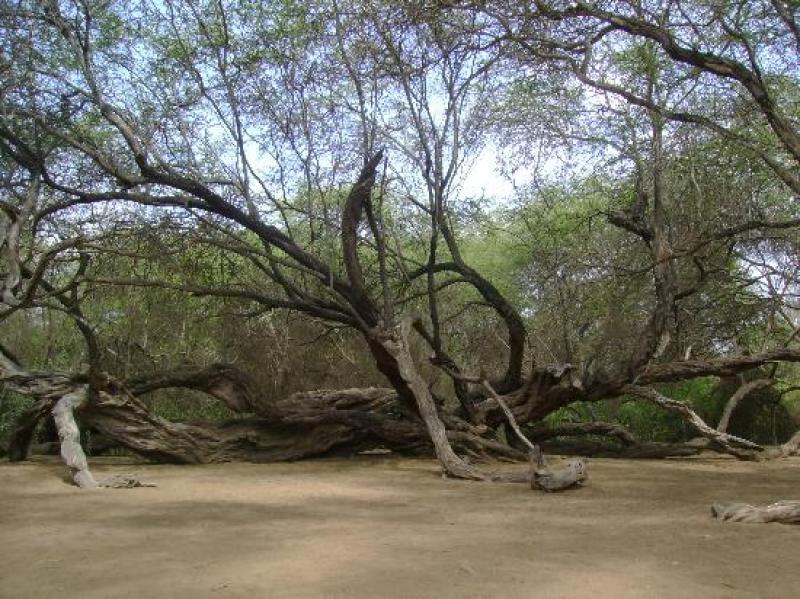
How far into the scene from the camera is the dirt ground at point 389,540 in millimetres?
4043

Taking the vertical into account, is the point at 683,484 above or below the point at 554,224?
below

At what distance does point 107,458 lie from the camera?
495 inches

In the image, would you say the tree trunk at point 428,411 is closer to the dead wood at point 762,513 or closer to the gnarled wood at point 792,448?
the dead wood at point 762,513

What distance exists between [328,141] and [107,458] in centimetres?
618

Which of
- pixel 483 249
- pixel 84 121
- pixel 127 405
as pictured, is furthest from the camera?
pixel 483 249

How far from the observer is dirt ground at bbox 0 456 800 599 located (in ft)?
13.3

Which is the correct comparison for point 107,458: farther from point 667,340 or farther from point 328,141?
point 667,340

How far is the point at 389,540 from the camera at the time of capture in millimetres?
5391

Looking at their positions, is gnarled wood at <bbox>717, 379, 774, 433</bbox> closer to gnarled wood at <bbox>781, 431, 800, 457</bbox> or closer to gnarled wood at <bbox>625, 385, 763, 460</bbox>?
gnarled wood at <bbox>625, 385, 763, 460</bbox>

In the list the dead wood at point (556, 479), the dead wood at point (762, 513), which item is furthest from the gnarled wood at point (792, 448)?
the dead wood at point (762, 513)

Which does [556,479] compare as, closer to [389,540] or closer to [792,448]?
[389,540]

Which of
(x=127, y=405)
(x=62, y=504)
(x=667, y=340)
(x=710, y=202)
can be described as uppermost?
(x=710, y=202)

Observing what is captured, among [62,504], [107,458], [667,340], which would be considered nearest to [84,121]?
[107,458]

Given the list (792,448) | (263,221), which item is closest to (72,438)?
(263,221)
